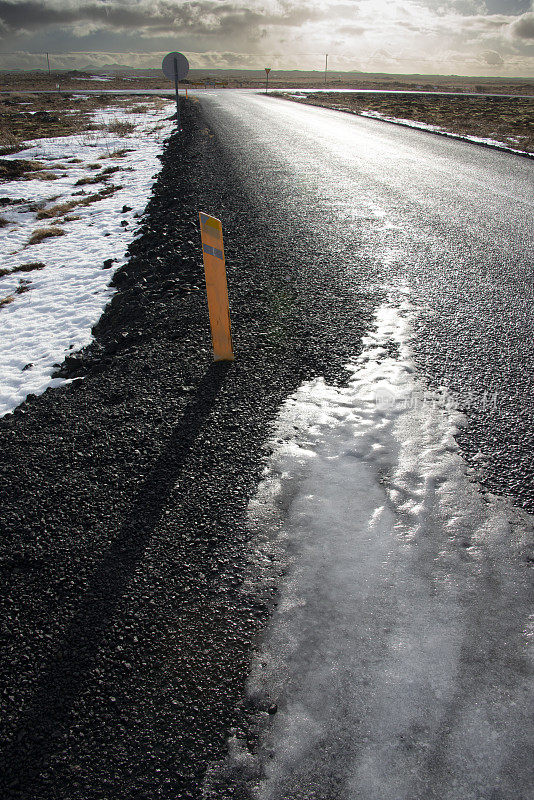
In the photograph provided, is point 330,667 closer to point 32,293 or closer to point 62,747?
point 62,747

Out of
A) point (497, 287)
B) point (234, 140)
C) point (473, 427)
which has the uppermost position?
point (234, 140)

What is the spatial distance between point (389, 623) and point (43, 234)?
890 cm


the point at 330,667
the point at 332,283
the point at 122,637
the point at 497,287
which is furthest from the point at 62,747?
the point at 497,287

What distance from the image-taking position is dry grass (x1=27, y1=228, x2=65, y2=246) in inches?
329

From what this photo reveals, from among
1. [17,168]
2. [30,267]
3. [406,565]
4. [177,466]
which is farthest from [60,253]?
[17,168]

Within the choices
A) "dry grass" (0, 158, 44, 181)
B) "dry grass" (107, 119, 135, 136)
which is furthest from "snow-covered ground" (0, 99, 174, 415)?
"dry grass" (107, 119, 135, 136)

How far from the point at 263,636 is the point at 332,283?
152 inches

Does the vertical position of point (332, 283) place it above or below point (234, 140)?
below

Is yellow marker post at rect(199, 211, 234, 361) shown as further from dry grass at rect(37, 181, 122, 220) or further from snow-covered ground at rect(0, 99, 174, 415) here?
dry grass at rect(37, 181, 122, 220)

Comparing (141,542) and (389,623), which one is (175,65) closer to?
(141,542)

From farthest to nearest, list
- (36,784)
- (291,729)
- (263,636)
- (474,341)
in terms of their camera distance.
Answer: (474,341)
(263,636)
(291,729)
(36,784)

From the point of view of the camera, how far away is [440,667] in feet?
5.92

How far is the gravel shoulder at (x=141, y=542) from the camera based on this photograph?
5.28 feet

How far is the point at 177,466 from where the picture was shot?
2770 mm
